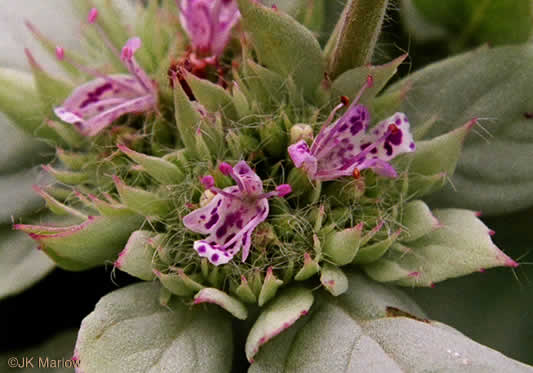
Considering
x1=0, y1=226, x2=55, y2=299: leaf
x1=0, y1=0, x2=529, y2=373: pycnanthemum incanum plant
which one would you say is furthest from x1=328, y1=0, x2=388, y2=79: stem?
x1=0, y1=226, x2=55, y2=299: leaf

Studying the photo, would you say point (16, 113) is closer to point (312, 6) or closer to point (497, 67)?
point (312, 6)

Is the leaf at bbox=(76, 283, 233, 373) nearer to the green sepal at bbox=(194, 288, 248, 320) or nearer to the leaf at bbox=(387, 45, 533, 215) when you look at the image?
the green sepal at bbox=(194, 288, 248, 320)

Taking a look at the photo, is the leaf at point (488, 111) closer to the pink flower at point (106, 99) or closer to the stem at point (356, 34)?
the stem at point (356, 34)

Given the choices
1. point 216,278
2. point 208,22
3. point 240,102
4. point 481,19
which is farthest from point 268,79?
point 481,19

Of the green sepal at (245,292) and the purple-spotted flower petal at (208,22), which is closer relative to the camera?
the green sepal at (245,292)

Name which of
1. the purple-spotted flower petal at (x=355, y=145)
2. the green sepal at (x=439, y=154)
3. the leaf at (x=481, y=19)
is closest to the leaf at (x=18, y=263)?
the purple-spotted flower petal at (x=355, y=145)

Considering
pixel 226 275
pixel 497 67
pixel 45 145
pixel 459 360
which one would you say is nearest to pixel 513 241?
pixel 497 67

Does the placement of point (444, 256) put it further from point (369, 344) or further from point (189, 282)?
point (189, 282)
